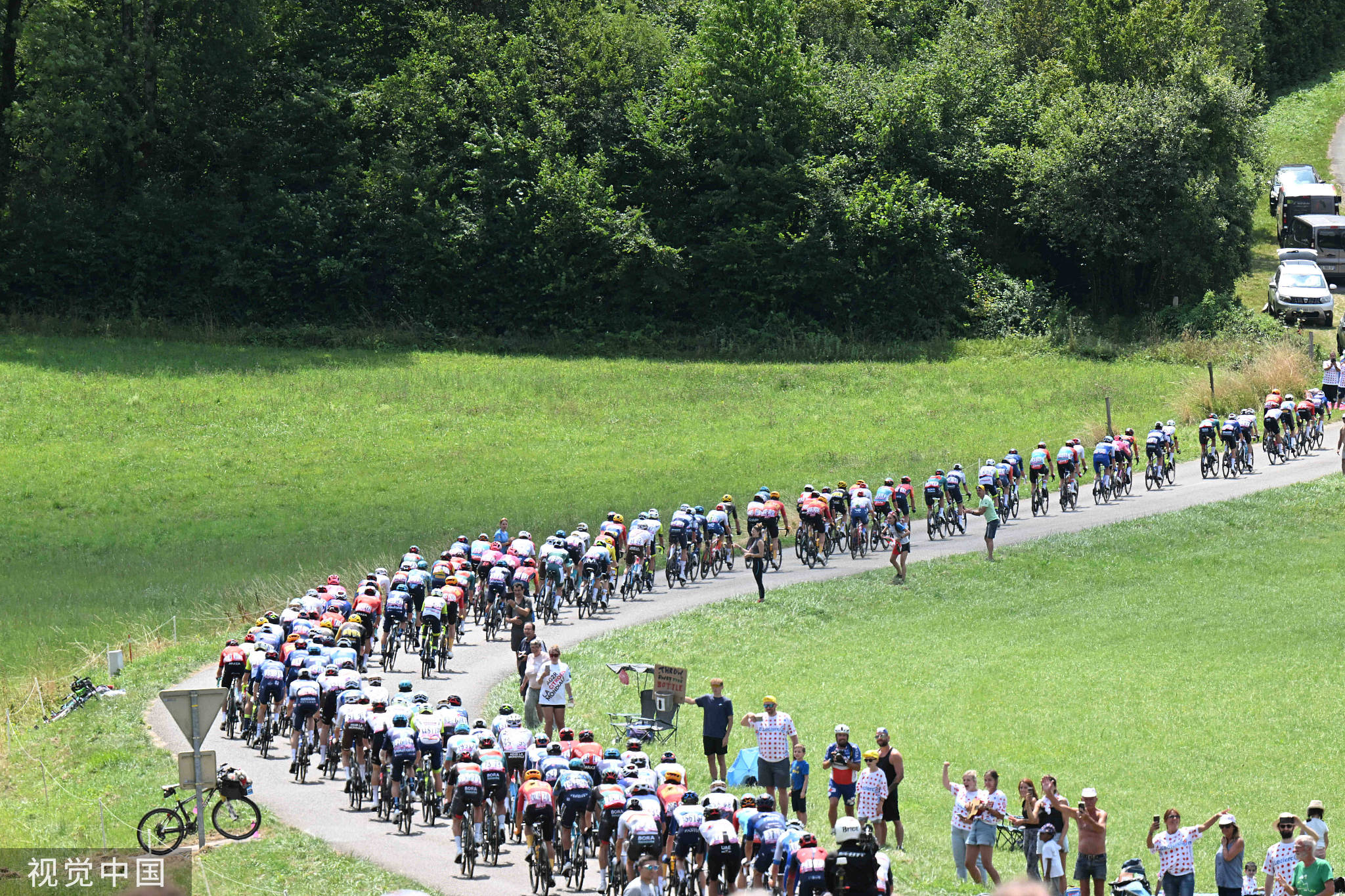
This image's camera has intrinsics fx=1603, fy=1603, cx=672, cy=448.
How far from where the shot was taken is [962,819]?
17.5 meters

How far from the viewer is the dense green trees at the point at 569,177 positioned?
67.0 m

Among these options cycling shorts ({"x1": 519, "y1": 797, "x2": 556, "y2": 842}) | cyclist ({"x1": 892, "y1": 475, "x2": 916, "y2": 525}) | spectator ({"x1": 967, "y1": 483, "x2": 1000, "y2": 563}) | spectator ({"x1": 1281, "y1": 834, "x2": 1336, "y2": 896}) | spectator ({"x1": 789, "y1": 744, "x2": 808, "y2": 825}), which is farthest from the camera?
cyclist ({"x1": 892, "y1": 475, "x2": 916, "y2": 525})

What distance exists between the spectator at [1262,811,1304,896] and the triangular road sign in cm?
1119

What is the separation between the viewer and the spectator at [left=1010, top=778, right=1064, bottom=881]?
17203 mm

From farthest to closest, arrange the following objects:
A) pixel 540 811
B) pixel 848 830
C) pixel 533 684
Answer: pixel 533 684 < pixel 540 811 < pixel 848 830

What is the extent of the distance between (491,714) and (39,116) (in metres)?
46.2

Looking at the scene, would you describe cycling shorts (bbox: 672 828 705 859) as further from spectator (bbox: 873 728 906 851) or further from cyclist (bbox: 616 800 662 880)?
spectator (bbox: 873 728 906 851)

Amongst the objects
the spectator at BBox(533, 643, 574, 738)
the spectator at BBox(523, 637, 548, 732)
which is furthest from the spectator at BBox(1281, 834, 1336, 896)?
the spectator at BBox(523, 637, 548, 732)

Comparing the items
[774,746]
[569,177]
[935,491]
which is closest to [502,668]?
[774,746]

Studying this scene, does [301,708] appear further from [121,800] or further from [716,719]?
[716,719]

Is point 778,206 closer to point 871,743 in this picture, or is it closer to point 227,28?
point 227,28

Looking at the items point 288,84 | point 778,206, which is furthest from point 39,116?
point 778,206

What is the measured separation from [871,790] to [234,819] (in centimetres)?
817

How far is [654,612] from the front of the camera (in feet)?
112
